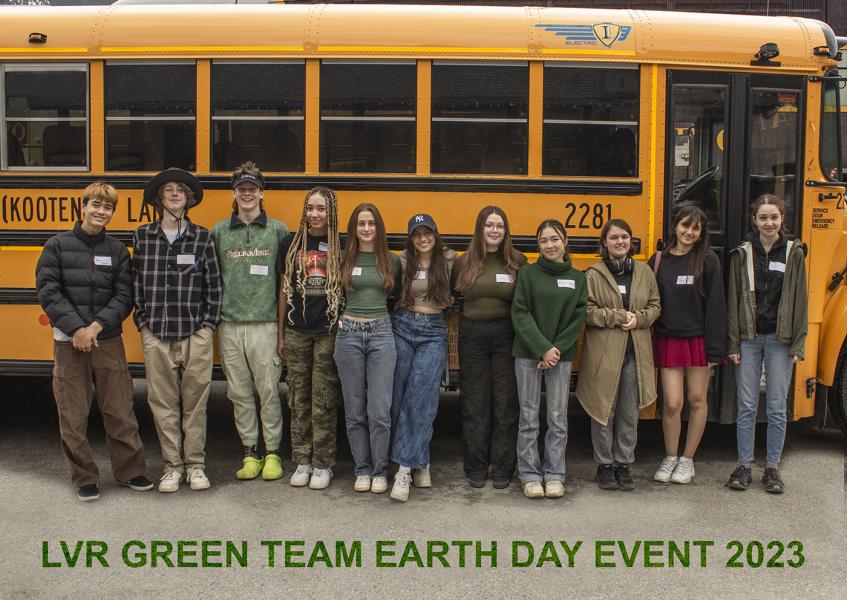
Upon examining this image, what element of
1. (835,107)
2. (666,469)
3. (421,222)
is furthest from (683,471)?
(835,107)

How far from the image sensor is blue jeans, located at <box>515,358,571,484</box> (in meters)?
5.01

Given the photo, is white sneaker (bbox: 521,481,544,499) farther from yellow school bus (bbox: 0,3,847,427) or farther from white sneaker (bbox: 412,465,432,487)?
yellow school bus (bbox: 0,3,847,427)

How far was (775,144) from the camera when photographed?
5.62 metres

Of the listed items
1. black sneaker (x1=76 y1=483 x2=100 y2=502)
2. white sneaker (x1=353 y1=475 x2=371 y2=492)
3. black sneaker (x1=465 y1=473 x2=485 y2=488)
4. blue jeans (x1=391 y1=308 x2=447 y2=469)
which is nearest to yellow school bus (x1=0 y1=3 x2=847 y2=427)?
blue jeans (x1=391 y1=308 x2=447 y2=469)

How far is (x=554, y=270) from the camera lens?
4.95 meters

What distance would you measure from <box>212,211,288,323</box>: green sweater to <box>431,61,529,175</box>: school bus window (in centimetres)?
123

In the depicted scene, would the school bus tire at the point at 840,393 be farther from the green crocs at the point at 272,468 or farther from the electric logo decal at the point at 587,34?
the green crocs at the point at 272,468

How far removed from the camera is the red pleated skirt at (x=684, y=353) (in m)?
5.16

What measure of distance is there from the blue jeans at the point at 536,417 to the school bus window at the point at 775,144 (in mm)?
1911

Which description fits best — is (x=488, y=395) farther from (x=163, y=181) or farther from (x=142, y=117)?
(x=142, y=117)

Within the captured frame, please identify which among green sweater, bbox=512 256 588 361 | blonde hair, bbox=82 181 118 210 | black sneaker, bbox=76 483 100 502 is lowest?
black sneaker, bbox=76 483 100 502

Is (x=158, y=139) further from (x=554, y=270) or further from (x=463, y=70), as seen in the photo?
(x=554, y=270)

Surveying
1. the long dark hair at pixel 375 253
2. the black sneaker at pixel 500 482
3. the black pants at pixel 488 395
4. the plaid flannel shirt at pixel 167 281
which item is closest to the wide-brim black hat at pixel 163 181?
the plaid flannel shirt at pixel 167 281

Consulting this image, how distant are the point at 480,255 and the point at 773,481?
90.0 inches
